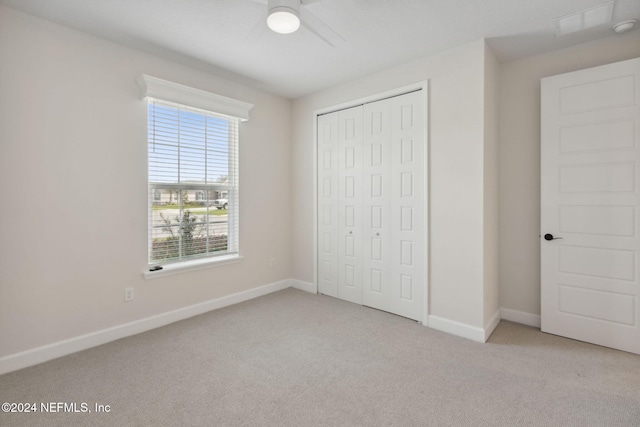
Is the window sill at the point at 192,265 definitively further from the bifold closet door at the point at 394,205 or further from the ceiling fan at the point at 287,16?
the ceiling fan at the point at 287,16

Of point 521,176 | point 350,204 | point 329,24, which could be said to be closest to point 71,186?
point 329,24

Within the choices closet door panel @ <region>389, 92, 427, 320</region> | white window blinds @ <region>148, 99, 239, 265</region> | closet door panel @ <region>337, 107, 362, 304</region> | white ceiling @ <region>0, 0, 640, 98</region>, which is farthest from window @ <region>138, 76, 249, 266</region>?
closet door panel @ <region>389, 92, 427, 320</region>

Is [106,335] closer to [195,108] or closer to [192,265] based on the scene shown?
[192,265]

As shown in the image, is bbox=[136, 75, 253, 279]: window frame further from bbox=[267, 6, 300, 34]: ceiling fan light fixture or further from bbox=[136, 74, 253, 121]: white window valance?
bbox=[267, 6, 300, 34]: ceiling fan light fixture

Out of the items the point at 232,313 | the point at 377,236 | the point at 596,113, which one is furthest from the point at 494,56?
the point at 232,313

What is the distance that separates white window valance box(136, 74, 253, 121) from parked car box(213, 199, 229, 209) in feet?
3.31

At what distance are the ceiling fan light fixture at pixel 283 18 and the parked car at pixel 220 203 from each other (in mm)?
2173

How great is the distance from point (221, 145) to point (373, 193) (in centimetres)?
190

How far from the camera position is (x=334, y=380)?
218 centimetres

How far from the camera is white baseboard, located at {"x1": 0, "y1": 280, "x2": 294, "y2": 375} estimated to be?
2324mm

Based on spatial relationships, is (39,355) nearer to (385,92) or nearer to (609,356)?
(385,92)

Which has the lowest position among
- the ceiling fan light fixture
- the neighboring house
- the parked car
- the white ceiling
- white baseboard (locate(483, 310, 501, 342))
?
white baseboard (locate(483, 310, 501, 342))

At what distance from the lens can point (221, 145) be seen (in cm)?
364

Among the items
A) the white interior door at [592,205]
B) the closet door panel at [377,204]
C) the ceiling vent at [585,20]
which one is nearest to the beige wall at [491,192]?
the white interior door at [592,205]
